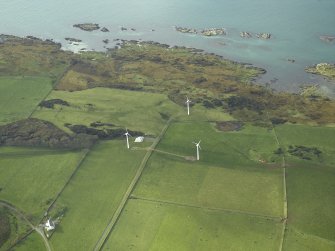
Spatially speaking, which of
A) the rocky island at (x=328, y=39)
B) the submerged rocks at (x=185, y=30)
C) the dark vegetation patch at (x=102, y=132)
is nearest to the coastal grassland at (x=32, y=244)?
the dark vegetation patch at (x=102, y=132)

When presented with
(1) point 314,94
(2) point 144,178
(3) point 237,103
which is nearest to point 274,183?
(2) point 144,178

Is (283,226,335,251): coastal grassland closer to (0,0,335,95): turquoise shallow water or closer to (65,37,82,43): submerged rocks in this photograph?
(0,0,335,95): turquoise shallow water

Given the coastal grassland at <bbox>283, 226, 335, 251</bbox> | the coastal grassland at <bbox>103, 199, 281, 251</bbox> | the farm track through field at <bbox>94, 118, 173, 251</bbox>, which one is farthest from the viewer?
the farm track through field at <bbox>94, 118, 173, 251</bbox>

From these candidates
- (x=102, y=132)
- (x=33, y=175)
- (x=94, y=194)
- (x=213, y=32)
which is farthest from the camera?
(x=213, y=32)

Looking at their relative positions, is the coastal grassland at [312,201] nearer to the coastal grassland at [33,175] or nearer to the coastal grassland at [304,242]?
the coastal grassland at [304,242]

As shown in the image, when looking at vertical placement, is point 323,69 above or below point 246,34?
below

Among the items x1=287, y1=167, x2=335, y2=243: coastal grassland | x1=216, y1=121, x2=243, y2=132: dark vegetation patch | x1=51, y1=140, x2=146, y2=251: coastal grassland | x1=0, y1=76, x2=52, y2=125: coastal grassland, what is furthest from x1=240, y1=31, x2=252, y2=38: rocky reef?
x1=287, y1=167, x2=335, y2=243: coastal grassland

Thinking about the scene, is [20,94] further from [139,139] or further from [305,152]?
[305,152]

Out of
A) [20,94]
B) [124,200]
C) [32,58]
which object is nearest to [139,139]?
[124,200]
